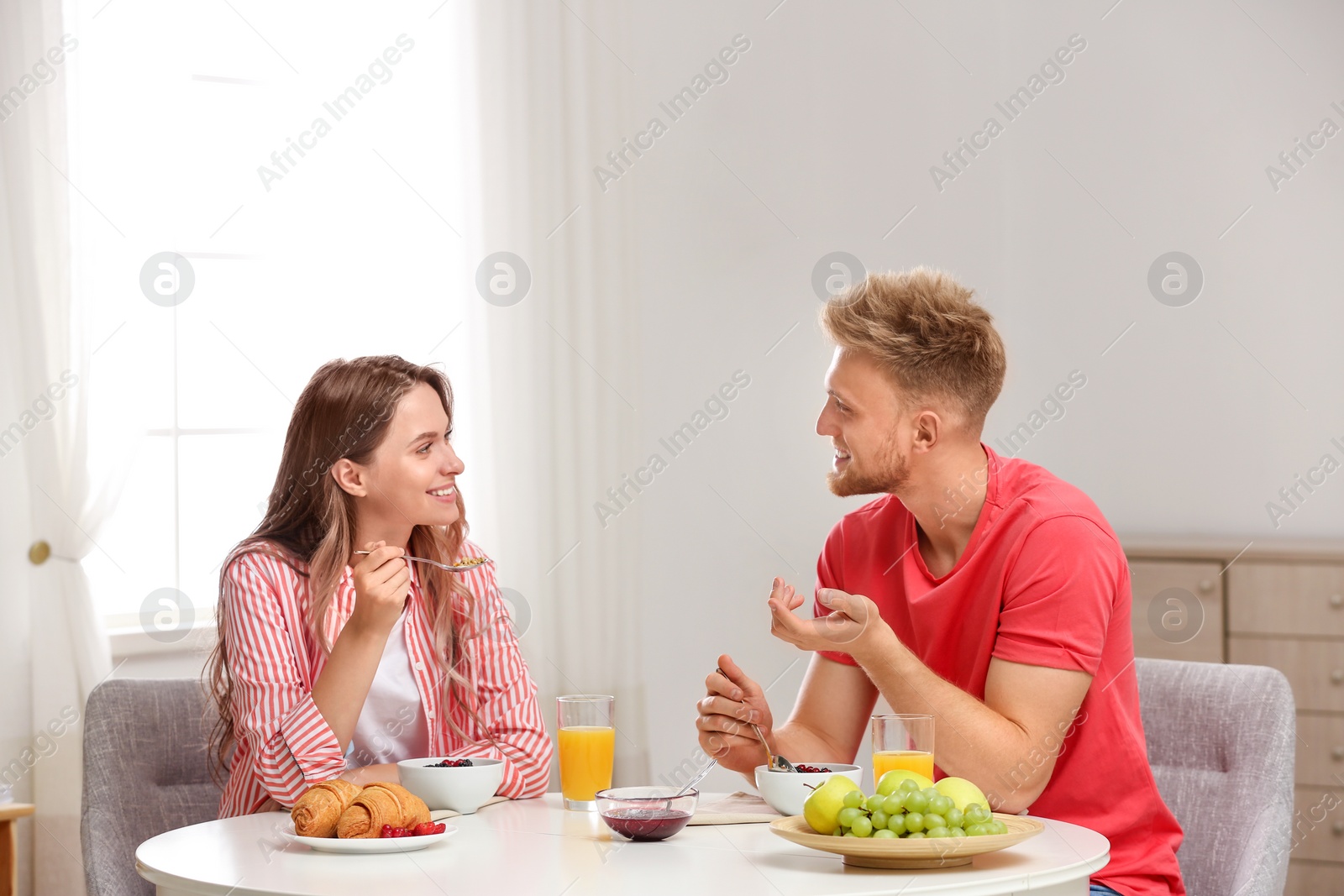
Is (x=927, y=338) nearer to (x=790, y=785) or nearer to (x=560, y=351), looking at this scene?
(x=790, y=785)

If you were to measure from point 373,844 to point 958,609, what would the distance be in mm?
899

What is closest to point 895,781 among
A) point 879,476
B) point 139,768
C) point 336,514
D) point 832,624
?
point 832,624

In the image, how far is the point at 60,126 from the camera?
9.60 ft

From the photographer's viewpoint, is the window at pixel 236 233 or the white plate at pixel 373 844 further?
the window at pixel 236 233

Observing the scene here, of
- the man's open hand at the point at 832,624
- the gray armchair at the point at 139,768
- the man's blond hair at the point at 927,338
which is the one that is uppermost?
the man's blond hair at the point at 927,338

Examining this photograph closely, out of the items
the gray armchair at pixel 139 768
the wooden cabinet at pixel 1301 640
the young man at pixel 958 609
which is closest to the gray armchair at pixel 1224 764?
the young man at pixel 958 609

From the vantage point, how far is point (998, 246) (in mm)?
4176

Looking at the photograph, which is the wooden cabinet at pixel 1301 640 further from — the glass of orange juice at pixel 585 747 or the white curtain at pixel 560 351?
the glass of orange juice at pixel 585 747

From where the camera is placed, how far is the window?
3.00 m

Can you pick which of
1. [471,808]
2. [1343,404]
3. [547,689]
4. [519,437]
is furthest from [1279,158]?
[471,808]

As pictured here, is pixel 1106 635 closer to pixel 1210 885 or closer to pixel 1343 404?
pixel 1210 885

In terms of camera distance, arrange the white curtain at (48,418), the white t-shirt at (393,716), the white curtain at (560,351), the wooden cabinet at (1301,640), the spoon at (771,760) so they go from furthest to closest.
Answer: the white curtain at (560,351) < the wooden cabinet at (1301,640) < the white curtain at (48,418) < the white t-shirt at (393,716) < the spoon at (771,760)

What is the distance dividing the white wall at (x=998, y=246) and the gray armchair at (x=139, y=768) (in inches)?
64.6

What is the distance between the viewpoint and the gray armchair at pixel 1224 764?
5.89 ft
